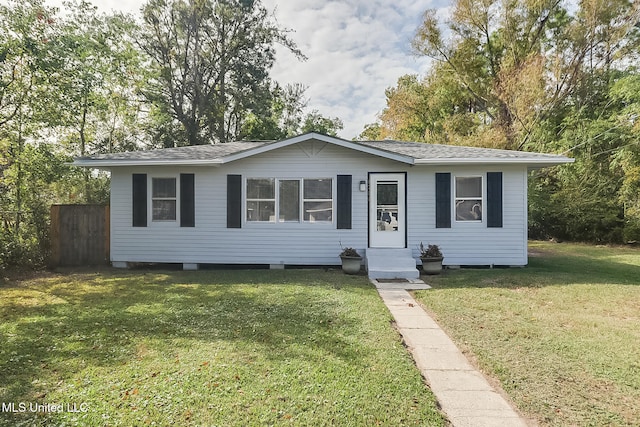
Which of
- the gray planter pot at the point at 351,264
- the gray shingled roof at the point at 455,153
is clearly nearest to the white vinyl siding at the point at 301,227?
the gray shingled roof at the point at 455,153

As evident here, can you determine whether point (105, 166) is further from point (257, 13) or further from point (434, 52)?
Answer: point (434, 52)

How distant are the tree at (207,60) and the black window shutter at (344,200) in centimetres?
1399

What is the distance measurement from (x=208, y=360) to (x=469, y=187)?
7.28m

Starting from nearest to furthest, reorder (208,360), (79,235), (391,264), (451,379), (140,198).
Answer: (451,379) < (208,360) < (391,264) < (140,198) < (79,235)

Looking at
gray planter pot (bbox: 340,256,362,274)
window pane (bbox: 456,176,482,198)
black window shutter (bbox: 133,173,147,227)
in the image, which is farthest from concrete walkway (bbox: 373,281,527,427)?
black window shutter (bbox: 133,173,147,227)

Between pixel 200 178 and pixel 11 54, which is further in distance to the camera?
pixel 200 178

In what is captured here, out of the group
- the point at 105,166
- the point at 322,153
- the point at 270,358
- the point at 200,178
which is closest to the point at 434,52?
the point at 322,153

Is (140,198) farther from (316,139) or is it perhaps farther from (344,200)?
(344,200)

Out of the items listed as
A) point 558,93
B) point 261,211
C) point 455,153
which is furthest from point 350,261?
point 558,93

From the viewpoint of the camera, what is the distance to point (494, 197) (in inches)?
327

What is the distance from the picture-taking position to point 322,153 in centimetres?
849

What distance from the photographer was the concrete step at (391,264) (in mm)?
7566

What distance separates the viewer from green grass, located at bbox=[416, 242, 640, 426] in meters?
2.69

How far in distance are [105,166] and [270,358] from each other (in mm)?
7429
